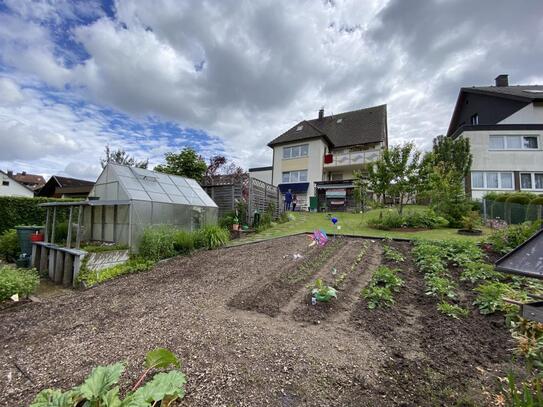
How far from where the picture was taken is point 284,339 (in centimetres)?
299

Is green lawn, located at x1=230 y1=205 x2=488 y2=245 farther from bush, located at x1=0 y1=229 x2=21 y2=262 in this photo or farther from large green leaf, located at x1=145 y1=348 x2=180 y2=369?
bush, located at x1=0 y1=229 x2=21 y2=262

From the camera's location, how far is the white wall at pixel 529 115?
694 inches

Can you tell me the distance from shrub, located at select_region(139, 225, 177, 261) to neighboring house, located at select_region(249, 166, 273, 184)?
61.7ft

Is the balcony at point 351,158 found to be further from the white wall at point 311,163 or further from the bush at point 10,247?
the bush at point 10,247

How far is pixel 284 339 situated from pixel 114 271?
5.64 m

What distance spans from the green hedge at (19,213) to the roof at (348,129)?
1931cm

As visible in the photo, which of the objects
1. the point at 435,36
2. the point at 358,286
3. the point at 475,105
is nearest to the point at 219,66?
the point at 435,36

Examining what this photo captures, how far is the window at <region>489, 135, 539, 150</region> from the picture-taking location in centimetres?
1711

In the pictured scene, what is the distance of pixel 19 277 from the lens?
4.96 metres

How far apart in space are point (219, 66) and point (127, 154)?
2830 centimetres

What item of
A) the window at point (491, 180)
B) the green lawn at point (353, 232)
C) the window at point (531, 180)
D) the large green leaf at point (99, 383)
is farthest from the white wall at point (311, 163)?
the large green leaf at point (99, 383)

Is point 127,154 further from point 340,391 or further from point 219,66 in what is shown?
point 340,391

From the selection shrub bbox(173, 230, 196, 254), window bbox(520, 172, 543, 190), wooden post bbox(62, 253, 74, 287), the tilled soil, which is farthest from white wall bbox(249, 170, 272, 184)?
the tilled soil

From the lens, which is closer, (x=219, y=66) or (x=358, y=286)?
(x=358, y=286)
